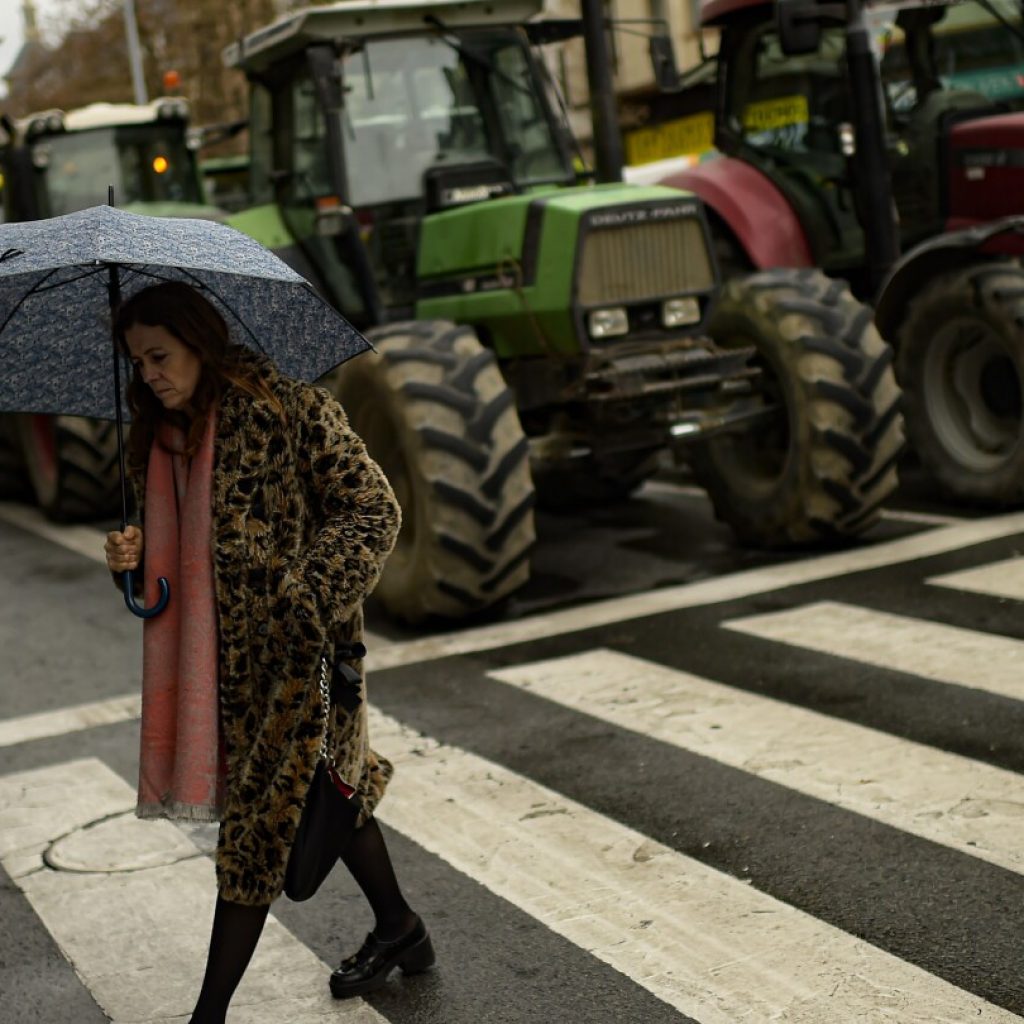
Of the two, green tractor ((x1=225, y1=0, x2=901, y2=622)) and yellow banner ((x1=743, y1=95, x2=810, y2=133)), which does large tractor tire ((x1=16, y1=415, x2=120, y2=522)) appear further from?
yellow banner ((x1=743, y1=95, x2=810, y2=133))

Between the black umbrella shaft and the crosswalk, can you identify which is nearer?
the black umbrella shaft

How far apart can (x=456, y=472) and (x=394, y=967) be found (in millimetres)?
3851

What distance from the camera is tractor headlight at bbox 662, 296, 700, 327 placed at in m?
9.12

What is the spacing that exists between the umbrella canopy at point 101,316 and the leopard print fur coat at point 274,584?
366mm

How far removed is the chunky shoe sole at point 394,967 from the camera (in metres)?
4.43

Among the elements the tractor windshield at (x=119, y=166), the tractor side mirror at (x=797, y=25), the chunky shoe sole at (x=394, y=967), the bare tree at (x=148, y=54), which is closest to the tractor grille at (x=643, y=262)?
the tractor side mirror at (x=797, y=25)

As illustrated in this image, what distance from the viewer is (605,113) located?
38.2 ft

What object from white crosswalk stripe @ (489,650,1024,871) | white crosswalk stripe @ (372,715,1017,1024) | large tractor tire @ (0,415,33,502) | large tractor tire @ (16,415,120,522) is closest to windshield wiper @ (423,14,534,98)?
white crosswalk stripe @ (489,650,1024,871)

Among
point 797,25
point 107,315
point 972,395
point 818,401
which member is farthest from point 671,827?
point 797,25

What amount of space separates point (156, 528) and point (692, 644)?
405cm

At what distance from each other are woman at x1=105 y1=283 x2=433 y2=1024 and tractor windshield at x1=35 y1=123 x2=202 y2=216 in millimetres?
10401

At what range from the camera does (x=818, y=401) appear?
892 cm

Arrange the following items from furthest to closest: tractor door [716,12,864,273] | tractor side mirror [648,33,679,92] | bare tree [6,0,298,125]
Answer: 1. bare tree [6,0,298,125]
2. tractor door [716,12,864,273]
3. tractor side mirror [648,33,679,92]

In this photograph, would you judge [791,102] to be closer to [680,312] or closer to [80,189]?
[680,312]
